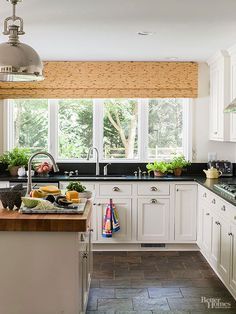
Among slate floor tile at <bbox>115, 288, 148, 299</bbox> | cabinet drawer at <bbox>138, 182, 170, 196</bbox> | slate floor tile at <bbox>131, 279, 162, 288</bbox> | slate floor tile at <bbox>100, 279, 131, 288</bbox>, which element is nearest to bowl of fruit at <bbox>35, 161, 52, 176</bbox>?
cabinet drawer at <bbox>138, 182, 170, 196</bbox>

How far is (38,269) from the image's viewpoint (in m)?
3.04

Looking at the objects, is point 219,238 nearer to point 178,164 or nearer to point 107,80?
point 178,164

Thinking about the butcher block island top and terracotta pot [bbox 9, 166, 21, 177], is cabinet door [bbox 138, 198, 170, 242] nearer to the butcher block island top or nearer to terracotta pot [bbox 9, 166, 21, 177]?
terracotta pot [bbox 9, 166, 21, 177]

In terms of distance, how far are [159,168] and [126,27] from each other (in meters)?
2.19

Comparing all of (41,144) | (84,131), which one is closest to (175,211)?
(84,131)

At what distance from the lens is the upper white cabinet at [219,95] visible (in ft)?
17.6

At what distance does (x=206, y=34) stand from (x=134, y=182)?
6.53ft

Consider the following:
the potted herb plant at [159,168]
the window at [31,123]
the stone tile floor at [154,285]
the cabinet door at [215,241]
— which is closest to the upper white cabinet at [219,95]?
the potted herb plant at [159,168]

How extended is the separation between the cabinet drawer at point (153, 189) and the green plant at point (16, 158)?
158cm

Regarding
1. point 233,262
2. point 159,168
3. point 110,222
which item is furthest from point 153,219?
point 233,262

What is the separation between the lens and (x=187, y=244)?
5719 mm

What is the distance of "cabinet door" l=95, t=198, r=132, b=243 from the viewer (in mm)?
5594

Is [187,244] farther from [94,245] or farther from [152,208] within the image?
[94,245]

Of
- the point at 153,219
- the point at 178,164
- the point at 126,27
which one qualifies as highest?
the point at 126,27
